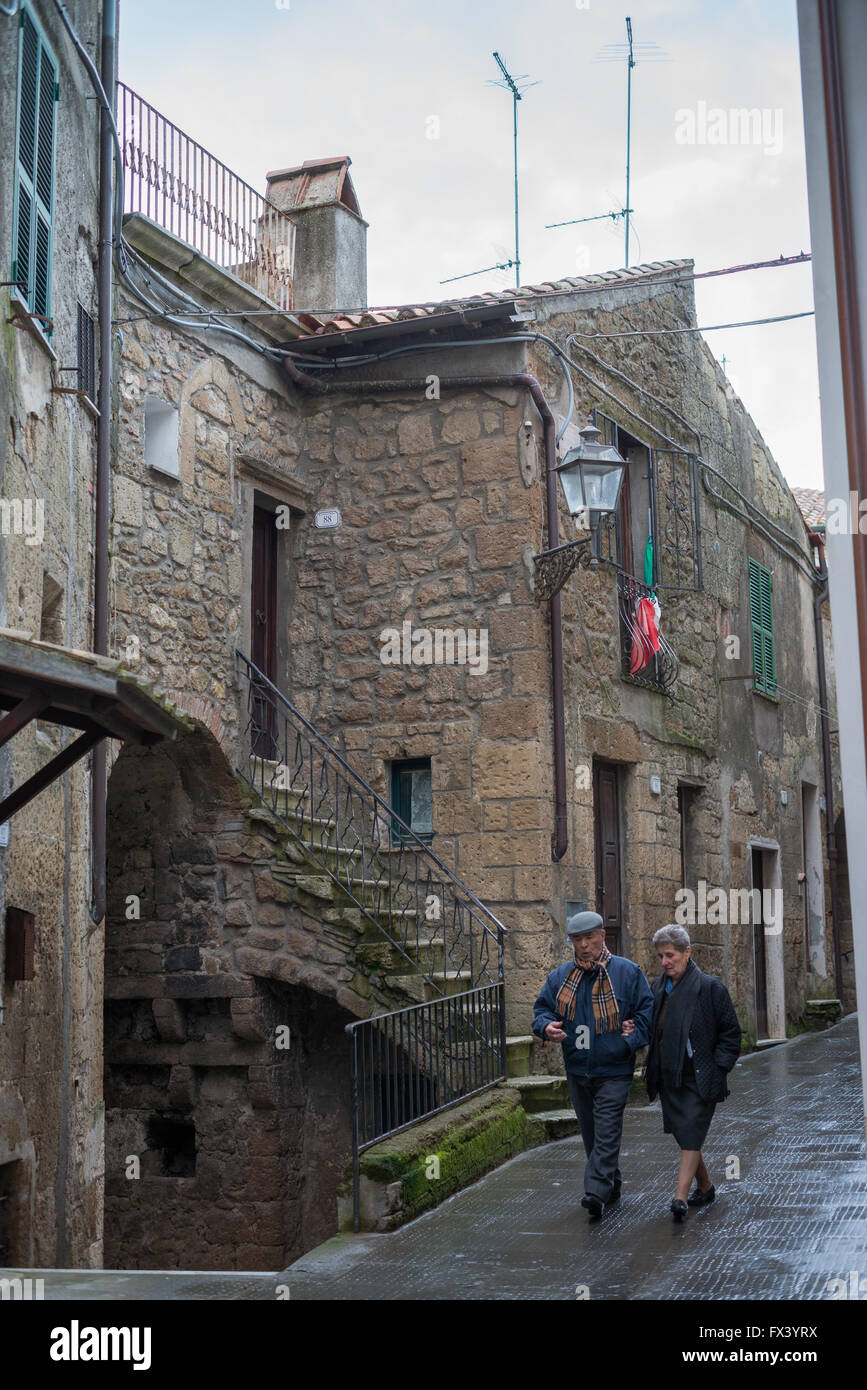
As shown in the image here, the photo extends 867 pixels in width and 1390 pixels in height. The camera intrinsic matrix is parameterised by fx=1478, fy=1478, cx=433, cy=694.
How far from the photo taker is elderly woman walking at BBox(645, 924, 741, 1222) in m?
6.96

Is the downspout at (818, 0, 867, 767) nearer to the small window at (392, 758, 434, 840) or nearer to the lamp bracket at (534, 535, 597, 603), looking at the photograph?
the lamp bracket at (534, 535, 597, 603)

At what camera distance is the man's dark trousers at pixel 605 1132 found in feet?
23.1

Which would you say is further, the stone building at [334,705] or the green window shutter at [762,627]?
the green window shutter at [762,627]

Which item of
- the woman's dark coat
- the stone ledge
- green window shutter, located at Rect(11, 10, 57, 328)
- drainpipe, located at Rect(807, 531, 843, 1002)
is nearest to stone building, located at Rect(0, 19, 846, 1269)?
green window shutter, located at Rect(11, 10, 57, 328)

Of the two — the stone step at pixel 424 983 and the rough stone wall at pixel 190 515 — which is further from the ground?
the rough stone wall at pixel 190 515

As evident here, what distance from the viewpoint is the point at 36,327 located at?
23.2 feet

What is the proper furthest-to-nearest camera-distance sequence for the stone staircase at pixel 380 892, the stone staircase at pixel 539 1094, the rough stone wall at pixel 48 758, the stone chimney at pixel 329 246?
the stone chimney at pixel 329 246
the stone staircase at pixel 380 892
the stone staircase at pixel 539 1094
the rough stone wall at pixel 48 758

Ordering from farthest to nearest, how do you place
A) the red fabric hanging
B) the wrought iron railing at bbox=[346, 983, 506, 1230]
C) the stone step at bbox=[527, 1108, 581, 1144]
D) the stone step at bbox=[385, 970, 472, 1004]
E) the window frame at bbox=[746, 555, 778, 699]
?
the window frame at bbox=[746, 555, 778, 699] < the red fabric hanging < the stone step at bbox=[385, 970, 472, 1004] < the stone step at bbox=[527, 1108, 581, 1144] < the wrought iron railing at bbox=[346, 983, 506, 1230]

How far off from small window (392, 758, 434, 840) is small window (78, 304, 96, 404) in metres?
3.94

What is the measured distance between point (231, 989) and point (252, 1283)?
411 cm

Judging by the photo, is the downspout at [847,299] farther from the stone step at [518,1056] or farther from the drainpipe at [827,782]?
the drainpipe at [827,782]

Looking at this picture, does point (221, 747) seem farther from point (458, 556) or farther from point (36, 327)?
point (36, 327)

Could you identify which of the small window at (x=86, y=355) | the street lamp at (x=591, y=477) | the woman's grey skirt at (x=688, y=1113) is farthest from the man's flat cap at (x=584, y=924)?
the small window at (x=86, y=355)

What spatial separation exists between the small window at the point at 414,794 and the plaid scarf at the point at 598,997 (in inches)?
154
